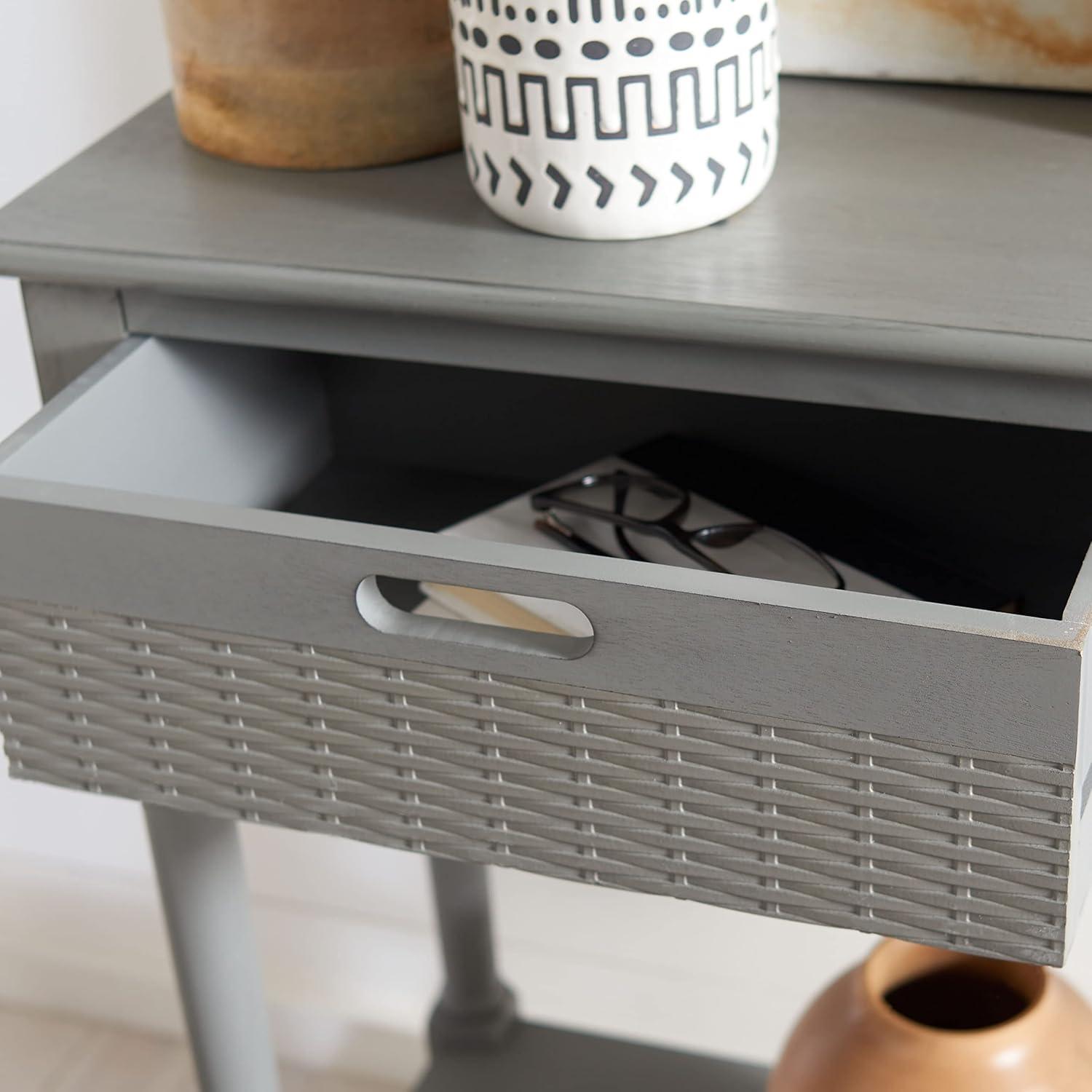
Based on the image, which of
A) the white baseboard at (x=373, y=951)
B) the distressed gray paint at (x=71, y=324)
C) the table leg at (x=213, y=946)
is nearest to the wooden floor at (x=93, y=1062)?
the white baseboard at (x=373, y=951)

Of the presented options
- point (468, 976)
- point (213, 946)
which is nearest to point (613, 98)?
point (213, 946)

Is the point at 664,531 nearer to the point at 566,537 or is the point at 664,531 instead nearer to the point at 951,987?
the point at 566,537

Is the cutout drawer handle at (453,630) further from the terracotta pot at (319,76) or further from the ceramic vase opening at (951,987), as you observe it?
the ceramic vase opening at (951,987)

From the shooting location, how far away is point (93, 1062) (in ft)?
4.68

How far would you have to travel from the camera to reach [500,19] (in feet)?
2.08

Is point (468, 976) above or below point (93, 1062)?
above

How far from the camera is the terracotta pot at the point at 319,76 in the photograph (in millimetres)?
745

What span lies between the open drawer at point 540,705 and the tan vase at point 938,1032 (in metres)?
0.28

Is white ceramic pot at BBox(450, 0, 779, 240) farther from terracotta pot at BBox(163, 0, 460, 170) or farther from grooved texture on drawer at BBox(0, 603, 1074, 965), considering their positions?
grooved texture on drawer at BBox(0, 603, 1074, 965)

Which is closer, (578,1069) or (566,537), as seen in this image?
(566,537)

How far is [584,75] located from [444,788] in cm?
30

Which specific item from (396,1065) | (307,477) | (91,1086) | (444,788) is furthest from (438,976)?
(444,788)

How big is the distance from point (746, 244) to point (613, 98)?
86mm

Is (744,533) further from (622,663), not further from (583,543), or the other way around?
(622,663)
